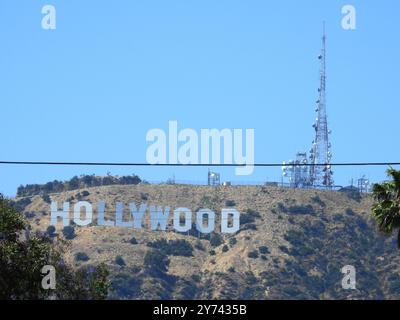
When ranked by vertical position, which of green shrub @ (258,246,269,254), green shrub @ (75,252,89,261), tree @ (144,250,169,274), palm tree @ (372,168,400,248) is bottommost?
tree @ (144,250,169,274)

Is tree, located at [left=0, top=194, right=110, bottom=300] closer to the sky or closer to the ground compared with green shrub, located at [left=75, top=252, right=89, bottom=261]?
closer to the sky

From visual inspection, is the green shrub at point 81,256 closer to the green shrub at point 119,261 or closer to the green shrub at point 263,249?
the green shrub at point 119,261

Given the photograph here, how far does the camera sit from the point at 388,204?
6162 cm

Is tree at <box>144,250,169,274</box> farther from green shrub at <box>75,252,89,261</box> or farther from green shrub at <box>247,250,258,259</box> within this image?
green shrub at <box>247,250,258,259</box>

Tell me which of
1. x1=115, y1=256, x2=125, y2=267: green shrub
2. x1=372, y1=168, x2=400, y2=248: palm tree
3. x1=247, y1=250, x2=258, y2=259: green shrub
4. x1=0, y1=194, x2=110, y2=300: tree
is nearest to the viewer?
x1=372, y1=168, x2=400, y2=248: palm tree

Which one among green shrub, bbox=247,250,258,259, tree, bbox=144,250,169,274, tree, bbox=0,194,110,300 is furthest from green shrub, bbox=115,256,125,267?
tree, bbox=0,194,110,300

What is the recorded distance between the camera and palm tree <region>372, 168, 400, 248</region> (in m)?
61.2

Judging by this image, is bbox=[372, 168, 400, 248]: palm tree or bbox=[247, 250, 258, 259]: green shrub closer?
bbox=[372, 168, 400, 248]: palm tree

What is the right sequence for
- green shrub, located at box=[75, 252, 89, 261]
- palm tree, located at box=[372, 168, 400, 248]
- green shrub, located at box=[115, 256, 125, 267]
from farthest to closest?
green shrub, located at box=[115, 256, 125, 267] < green shrub, located at box=[75, 252, 89, 261] < palm tree, located at box=[372, 168, 400, 248]

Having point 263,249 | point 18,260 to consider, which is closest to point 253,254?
point 263,249

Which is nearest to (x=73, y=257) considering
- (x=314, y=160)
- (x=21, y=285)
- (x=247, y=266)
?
(x=247, y=266)

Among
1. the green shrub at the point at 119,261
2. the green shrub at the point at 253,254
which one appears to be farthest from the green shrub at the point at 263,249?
the green shrub at the point at 119,261

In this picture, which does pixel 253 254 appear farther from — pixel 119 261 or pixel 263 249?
pixel 119 261
